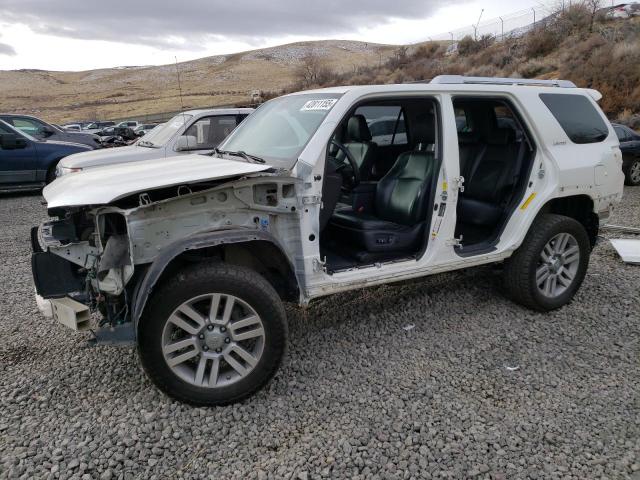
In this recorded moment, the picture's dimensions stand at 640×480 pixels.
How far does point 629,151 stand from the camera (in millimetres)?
10516

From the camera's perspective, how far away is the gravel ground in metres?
2.59

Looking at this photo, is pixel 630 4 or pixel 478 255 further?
pixel 630 4

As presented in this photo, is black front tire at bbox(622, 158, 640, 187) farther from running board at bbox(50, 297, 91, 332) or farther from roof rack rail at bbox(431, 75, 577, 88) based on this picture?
running board at bbox(50, 297, 91, 332)

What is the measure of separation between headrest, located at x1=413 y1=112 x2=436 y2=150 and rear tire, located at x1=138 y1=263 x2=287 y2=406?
213cm

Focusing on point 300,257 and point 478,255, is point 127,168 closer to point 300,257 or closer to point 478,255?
point 300,257

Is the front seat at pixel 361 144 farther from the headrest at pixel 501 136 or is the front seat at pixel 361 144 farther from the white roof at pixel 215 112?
the white roof at pixel 215 112

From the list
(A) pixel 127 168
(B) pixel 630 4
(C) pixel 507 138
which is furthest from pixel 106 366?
(B) pixel 630 4

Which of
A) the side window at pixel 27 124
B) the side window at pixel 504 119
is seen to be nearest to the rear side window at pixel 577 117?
the side window at pixel 504 119

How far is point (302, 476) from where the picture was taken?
2494 millimetres

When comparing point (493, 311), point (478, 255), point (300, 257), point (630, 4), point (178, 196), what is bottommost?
point (493, 311)

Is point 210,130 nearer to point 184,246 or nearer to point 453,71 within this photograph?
point 184,246

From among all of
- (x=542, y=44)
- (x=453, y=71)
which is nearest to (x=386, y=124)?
(x=542, y=44)

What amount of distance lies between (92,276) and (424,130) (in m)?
2.96

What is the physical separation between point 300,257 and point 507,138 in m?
2.46
